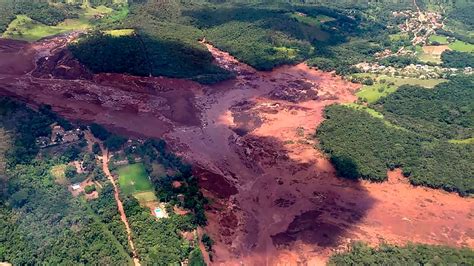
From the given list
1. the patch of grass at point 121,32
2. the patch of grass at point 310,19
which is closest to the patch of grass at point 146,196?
the patch of grass at point 121,32

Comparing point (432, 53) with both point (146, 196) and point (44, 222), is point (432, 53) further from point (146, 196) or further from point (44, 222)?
point (44, 222)

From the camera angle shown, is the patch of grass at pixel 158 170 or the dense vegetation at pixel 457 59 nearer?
the patch of grass at pixel 158 170

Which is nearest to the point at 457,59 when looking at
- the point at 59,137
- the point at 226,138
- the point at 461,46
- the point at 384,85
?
the point at 461,46

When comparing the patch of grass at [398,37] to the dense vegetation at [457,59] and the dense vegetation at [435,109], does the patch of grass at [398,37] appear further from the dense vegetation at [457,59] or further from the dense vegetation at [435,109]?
the dense vegetation at [435,109]

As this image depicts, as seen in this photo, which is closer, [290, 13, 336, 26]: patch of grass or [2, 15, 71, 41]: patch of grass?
[2, 15, 71, 41]: patch of grass

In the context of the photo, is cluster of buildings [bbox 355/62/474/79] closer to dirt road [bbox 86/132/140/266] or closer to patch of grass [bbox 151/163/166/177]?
patch of grass [bbox 151/163/166/177]

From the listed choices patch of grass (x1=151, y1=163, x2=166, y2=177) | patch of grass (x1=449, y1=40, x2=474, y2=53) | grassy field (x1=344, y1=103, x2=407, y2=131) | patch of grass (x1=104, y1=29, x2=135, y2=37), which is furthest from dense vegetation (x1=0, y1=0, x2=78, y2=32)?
patch of grass (x1=449, y1=40, x2=474, y2=53)
